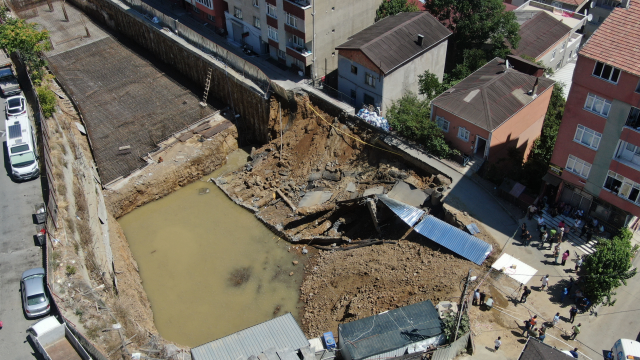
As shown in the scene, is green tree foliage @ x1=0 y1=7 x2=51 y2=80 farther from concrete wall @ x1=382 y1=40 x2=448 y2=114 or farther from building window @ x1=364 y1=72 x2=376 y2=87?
concrete wall @ x1=382 y1=40 x2=448 y2=114

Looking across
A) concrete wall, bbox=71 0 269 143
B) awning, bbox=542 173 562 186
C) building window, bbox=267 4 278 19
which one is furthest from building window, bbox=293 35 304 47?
awning, bbox=542 173 562 186

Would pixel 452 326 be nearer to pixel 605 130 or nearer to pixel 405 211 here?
pixel 405 211

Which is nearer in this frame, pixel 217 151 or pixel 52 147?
pixel 52 147

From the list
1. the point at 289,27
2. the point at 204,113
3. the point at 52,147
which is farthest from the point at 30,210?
the point at 289,27

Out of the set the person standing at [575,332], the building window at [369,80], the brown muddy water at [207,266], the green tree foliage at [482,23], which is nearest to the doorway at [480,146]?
the building window at [369,80]

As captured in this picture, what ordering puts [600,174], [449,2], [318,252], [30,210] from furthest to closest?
[449,2] < [318,252] < [30,210] < [600,174]

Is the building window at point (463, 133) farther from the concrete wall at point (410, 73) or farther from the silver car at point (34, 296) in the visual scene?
the silver car at point (34, 296)

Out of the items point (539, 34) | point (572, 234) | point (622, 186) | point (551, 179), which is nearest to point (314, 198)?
point (551, 179)

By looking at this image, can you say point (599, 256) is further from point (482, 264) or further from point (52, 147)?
point (52, 147)
